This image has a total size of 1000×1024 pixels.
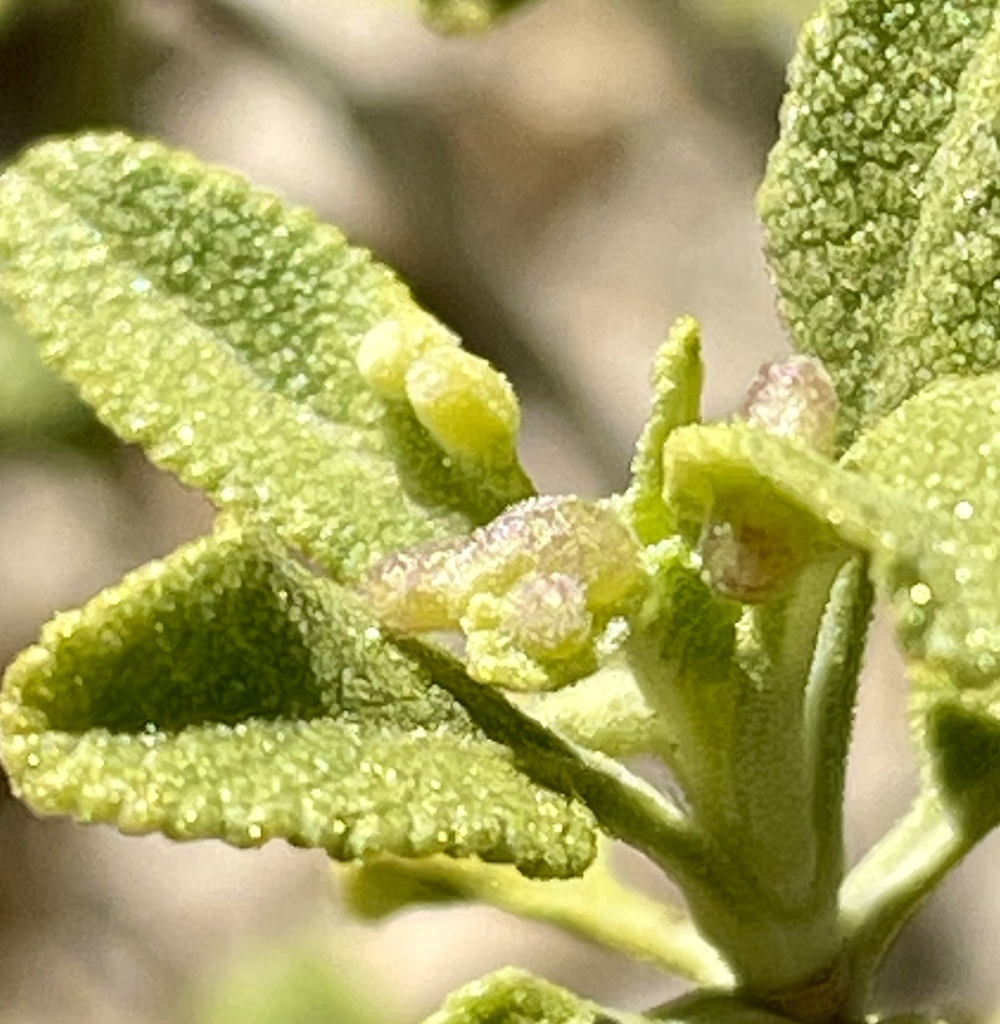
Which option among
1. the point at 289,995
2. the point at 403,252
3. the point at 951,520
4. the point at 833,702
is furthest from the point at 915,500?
the point at 403,252

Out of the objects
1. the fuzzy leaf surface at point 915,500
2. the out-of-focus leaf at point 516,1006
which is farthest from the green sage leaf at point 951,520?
the out-of-focus leaf at point 516,1006

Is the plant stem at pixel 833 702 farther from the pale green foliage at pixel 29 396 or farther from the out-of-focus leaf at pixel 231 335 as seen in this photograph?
the pale green foliage at pixel 29 396

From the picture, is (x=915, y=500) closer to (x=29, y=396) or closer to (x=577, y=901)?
(x=577, y=901)

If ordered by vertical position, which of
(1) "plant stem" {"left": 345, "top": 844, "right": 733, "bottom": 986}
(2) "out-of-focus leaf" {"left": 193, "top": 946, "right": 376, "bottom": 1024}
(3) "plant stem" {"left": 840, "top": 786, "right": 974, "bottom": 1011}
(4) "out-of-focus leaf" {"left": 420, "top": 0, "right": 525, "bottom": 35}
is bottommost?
(2) "out-of-focus leaf" {"left": 193, "top": 946, "right": 376, "bottom": 1024}

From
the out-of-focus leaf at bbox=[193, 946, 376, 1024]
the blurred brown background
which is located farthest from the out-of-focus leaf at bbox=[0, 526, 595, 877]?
the blurred brown background

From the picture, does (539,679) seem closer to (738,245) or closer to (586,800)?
(586,800)

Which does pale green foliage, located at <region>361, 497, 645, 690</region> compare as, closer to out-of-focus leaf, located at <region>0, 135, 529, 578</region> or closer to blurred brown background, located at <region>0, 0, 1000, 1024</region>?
out-of-focus leaf, located at <region>0, 135, 529, 578</region>

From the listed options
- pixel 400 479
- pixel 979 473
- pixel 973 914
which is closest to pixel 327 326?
pixel 400 479

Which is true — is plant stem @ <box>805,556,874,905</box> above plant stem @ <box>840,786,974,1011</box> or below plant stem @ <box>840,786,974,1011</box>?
above

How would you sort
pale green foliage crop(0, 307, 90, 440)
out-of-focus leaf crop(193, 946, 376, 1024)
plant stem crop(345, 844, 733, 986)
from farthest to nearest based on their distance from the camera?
pale green foliage crop(0, 307, 90, 440), out-of-focus leaf crop(193, 946, 376, 1024), plant stem crop(345, 844, 733, 986)
